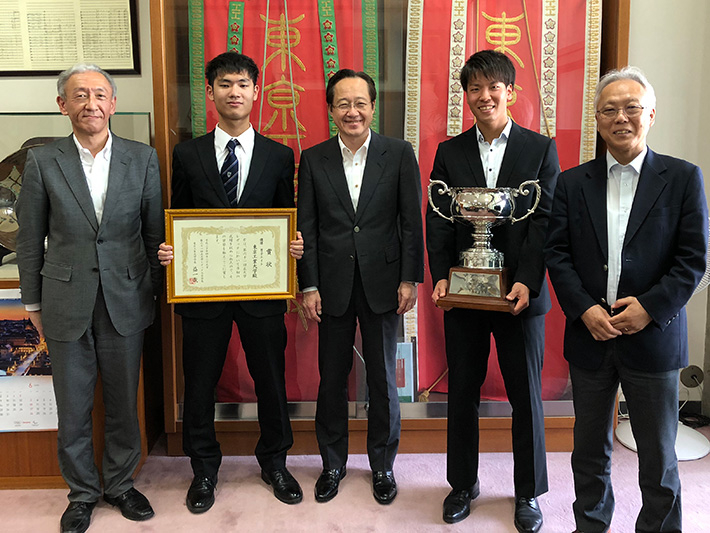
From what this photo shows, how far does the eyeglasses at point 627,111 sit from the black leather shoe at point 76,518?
2223 millimetres

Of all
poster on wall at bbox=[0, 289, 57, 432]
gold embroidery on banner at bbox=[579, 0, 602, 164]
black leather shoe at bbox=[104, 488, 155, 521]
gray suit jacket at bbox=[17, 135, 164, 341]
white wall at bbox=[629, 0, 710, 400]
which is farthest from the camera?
white wall at bbox=[629, 0, 710, 400]

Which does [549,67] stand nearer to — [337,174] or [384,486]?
[337,174]

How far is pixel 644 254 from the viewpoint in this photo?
1.62 metres

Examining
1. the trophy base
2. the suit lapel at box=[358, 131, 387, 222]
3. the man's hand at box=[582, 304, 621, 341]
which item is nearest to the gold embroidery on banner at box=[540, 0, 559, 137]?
the suit lapel at box=[358, 131, 387, 222]

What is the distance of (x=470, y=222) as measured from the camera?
194cm

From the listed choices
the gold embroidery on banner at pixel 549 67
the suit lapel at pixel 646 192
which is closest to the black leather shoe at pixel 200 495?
the suit lapel at pixel 646 192

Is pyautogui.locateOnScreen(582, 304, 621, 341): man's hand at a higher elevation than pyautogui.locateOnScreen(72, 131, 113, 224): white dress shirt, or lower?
lower

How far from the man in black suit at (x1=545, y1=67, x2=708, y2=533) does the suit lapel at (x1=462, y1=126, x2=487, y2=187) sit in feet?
0.95

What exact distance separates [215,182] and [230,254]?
275 mm

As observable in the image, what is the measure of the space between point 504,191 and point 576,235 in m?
0.26

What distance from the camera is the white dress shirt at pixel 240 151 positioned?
2.09 meters

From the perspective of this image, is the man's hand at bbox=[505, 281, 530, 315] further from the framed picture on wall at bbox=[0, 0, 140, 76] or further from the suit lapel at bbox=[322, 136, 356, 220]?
the framed picture on wall at bbox=[0, 0, 140, 76]

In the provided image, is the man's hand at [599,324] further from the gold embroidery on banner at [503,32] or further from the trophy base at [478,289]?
the gold embroidery on banner at [503,32]

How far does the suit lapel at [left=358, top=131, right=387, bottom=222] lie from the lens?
2.08 meters
